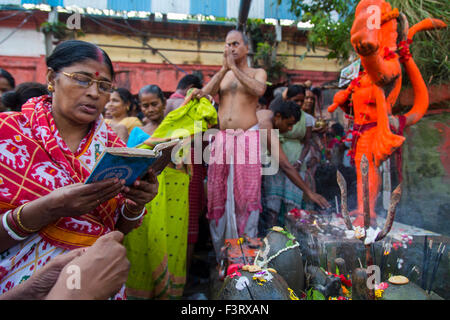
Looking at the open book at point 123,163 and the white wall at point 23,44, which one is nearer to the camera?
the open book at point 123,163

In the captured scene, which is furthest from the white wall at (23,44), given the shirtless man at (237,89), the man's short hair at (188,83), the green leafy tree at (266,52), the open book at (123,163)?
the open book at (123,163)

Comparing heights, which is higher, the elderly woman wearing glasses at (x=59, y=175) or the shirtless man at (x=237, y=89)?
the shirtless man at (x=237, y=89)

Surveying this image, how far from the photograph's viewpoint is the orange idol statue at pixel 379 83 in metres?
2.20

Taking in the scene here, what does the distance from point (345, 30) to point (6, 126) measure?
4.02 meters

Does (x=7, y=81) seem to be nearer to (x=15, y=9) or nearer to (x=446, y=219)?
(x=446, y=219)

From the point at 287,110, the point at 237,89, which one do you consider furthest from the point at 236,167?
the point at 287,110

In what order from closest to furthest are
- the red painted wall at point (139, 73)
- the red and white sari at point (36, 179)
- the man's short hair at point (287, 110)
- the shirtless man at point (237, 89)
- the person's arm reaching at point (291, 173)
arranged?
the red and white sari at point (36, 179) → the person's arm reaching at point (291, 173) → the shirtless man at point (237, 89) → the man's short hair at point (287, 110) → the red painted wall at point (139, 73)

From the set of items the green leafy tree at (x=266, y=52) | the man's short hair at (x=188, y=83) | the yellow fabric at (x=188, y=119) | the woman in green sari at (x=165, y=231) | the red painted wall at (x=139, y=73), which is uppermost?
the green leafy tree at (x=266, y=52)

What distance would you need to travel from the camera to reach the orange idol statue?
2.20m

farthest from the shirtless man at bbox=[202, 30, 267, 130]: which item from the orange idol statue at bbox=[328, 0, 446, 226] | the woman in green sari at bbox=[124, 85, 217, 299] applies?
the orange idol statue at bbox=[328, 0, 446, 226]

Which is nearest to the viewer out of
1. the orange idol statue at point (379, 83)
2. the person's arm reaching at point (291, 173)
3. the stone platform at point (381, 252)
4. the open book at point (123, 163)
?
the open book at point (123, 163)

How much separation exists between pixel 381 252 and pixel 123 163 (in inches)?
72.9

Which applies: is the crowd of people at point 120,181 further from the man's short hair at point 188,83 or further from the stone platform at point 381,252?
the stone platform at point 381,252
